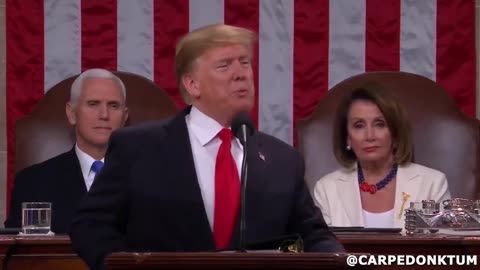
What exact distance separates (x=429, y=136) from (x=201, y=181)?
2.25 m

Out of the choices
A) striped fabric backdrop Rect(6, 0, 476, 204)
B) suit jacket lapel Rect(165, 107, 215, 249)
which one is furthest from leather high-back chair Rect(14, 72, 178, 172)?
suit jacket lapel Rect(165, 107, 215, 249)

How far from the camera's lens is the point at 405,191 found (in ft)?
16.1

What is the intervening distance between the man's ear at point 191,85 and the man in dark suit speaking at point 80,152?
1.46m

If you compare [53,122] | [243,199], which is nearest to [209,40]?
[243,199]

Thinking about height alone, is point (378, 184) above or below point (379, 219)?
above

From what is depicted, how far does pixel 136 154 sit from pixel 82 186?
1.77 m

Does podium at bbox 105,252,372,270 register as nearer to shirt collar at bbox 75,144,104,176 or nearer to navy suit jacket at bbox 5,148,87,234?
navy suit jacket at bbox 5,148,87,234

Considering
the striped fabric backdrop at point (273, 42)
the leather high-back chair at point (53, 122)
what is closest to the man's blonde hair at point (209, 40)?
the leather high-back chair at point (53, 122)

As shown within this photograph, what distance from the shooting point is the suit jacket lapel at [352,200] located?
16.1 ft

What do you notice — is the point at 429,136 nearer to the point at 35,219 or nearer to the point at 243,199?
the point at 35,219

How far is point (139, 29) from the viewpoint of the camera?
5.97 meters

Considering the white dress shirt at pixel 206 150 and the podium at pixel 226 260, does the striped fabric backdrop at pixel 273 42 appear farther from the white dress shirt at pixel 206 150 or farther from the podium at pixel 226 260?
the podium at pixel 226 260

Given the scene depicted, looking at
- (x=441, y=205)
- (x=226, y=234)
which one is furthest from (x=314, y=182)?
(x=226, y=234)

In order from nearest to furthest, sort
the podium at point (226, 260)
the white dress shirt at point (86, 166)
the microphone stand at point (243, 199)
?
the podium at point (226, 260) < the microphone stand at point (243, 199) < the white dress shirt at point (86, 166)
